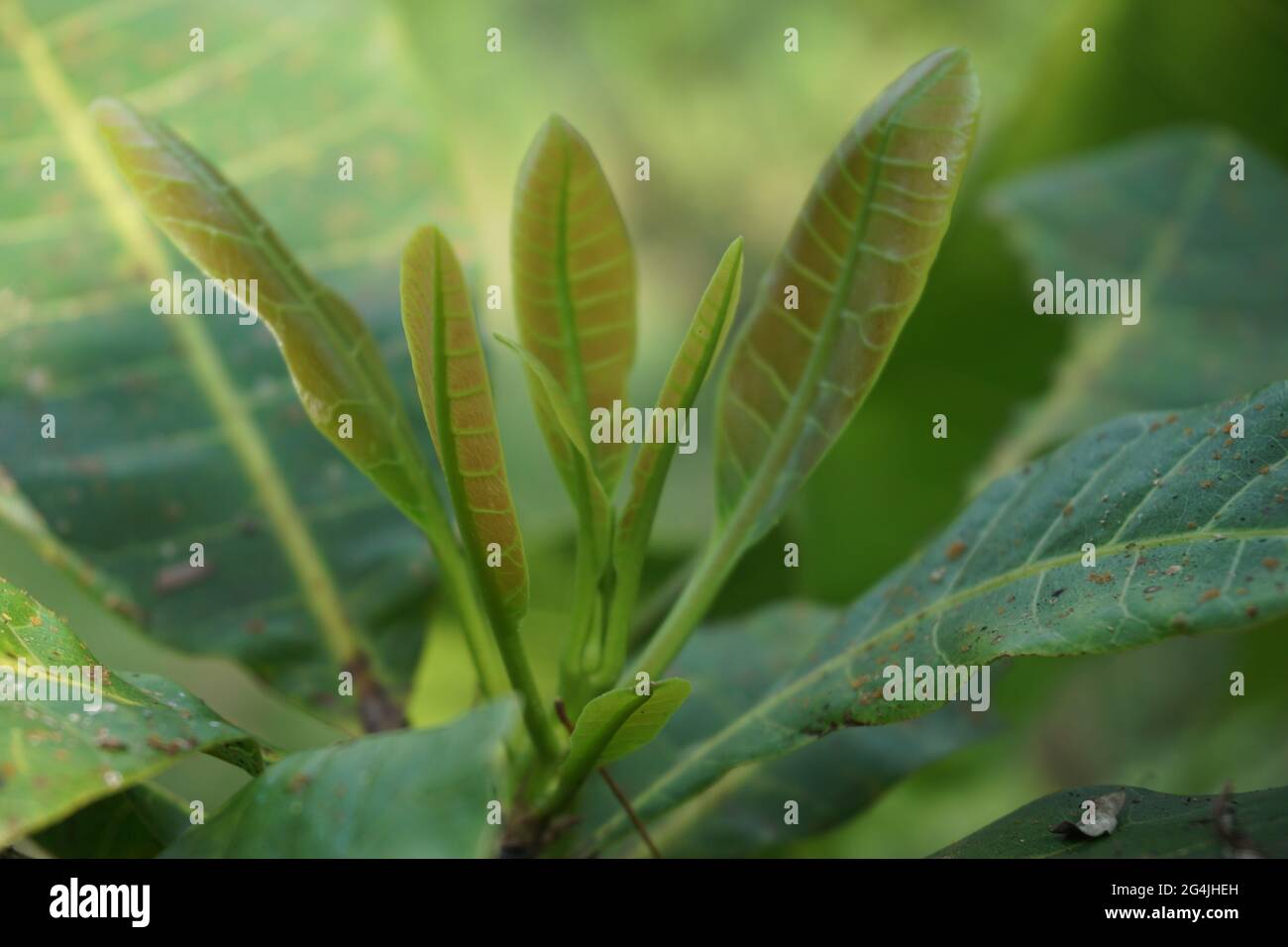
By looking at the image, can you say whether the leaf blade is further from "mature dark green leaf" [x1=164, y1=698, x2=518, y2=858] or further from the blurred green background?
the blurred green background

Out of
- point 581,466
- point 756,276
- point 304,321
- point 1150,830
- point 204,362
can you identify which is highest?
point 756,276

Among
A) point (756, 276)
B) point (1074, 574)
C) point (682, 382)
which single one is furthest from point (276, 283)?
point (756, 276)

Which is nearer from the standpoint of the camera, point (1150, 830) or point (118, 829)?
point (1150, 830)

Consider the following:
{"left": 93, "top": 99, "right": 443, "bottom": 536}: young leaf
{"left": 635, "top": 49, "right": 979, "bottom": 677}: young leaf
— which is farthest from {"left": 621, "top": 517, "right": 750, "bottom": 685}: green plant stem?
{"left": 93, "top": 99, "right": 443, "bottom": 536}: young leaf

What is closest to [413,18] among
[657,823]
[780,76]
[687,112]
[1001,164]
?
[687,112]

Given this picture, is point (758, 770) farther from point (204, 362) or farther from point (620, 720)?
point (204, 362)

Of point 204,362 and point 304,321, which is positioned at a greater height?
point 204,362
